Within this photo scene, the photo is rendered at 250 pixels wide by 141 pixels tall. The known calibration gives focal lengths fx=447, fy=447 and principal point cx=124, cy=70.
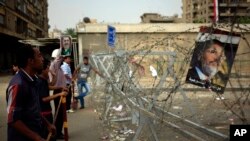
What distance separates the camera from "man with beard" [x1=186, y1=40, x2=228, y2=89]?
4703 mm

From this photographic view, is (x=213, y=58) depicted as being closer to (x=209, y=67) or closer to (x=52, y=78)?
(x=209, y=67)

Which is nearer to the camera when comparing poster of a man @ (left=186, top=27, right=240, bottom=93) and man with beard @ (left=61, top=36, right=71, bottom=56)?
poster of a man @ (left=186, top=27, right=240, bottom=93)

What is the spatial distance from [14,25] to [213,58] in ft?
157

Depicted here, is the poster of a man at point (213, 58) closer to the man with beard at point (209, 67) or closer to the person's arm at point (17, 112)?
the man with beard at point (209, 67)

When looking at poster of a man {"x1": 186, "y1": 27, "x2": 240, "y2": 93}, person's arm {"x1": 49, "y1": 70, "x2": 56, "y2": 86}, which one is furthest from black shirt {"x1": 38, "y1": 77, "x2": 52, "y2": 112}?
poster of a man {"x1": 186, "y1": 27, "x2": 240, "y2": 93}

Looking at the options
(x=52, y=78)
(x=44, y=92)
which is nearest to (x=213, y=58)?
(x=44, y=92)

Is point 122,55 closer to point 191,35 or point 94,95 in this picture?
point 94,95

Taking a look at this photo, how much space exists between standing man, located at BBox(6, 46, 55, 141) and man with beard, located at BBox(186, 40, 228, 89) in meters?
1.87

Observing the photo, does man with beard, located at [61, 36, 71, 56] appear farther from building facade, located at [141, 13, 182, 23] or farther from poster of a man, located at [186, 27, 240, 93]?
building facade, located at [141, 13, 182, 23]

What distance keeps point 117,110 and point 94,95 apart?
3.75 meters

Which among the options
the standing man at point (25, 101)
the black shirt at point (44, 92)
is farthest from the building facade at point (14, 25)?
the standing man at point (25, 101)

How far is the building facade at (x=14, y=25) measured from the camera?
4544cm

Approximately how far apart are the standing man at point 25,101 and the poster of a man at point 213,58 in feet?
5.93

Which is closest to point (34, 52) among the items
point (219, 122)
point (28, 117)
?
point (28, 117)
